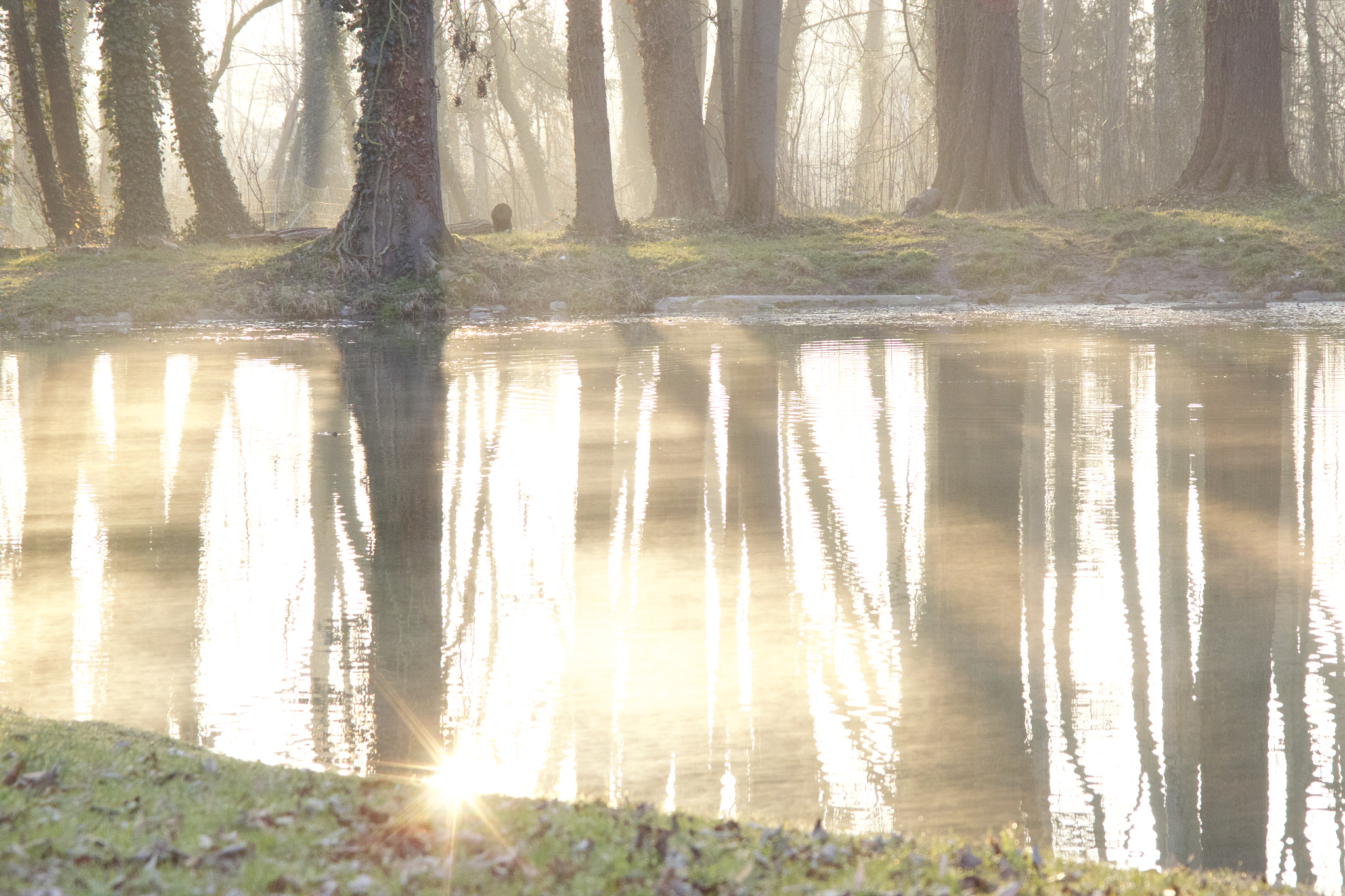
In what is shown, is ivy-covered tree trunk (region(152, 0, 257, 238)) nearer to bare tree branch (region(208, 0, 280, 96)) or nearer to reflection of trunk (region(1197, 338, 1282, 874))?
bare tree branch (region(208, 0, 280, 96))

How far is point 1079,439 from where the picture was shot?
5.95m

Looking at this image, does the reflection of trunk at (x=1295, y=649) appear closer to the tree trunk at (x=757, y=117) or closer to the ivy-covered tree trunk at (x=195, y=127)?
the tree trunk at (x=757, y=117)

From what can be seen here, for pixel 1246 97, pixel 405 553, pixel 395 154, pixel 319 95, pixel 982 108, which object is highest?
pixel 319 95

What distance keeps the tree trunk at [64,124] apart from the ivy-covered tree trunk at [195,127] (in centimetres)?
154

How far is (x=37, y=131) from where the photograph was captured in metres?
20.4

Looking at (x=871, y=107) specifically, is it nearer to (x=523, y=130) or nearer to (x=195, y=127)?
(x=523, y=130)

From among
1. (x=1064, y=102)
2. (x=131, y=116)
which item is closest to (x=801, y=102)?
(x=1064, y=102)

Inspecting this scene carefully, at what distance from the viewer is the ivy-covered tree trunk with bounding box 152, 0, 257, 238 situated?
824 inches

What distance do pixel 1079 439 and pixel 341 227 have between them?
423 inches

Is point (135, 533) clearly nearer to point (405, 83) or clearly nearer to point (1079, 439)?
point (1079, 439)

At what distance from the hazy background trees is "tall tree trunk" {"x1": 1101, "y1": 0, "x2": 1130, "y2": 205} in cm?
5

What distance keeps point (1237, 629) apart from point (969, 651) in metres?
0.78

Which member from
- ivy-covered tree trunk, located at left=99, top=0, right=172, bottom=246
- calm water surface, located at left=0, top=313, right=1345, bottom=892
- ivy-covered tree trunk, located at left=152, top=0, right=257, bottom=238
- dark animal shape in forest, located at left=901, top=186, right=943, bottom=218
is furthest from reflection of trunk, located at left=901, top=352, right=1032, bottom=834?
ivy-covered tree trunk, located at left=152, top=0, right=257, bottom=238

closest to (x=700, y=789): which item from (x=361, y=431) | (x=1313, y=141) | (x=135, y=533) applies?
(x=135, y=533)
